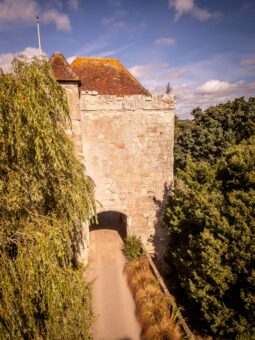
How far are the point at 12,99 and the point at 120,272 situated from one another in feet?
26.3

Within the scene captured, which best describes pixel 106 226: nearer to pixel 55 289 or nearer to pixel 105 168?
pixel 105 168

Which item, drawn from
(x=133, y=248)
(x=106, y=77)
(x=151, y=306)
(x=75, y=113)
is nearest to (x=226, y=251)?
(x=151, y=306)

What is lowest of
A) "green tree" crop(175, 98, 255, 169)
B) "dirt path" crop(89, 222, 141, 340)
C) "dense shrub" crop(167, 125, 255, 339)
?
"dirt path" crop(89, 222, 141, 340)

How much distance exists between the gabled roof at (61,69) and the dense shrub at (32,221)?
11.4ft

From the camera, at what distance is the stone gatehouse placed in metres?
8.43

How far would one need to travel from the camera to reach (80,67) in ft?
32.8

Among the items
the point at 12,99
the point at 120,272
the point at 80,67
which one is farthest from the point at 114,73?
the point at 120,272

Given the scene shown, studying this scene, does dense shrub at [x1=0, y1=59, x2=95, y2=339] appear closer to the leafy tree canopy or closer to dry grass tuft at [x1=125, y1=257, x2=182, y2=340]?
dry grass tuft at [x1=125, y1=257, x2=182, y2=340]

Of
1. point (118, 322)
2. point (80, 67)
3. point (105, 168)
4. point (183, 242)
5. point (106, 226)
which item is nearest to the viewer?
point (118, 322)

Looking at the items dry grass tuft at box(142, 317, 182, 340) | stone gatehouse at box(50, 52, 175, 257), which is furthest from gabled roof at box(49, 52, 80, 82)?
dry grass tuft at box(142, 317, 182, 340)

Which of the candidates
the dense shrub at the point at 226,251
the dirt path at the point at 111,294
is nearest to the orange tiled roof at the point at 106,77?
the dense shrub at the point at 226,251

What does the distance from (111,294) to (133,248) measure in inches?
88.7

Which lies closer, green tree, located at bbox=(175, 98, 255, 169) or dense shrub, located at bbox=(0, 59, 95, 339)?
dense shrub, located at bbox=(0, 59, 95, 339)

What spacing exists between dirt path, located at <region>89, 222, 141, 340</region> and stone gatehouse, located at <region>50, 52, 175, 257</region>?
63.4 inches
